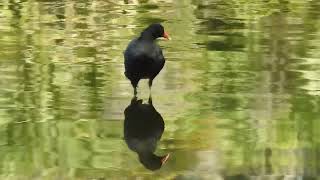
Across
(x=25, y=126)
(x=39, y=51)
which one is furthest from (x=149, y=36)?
(x=39, y=51)

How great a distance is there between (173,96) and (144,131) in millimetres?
1528

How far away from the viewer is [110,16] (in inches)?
613

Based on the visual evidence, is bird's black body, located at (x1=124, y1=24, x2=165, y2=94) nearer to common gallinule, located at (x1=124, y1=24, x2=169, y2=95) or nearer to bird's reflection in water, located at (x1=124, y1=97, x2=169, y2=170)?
common gallinule, located at (x1=124, y1=24, x2=169, y2=95)

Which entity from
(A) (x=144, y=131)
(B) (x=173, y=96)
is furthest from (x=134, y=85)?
(A) (x=144, y=131)

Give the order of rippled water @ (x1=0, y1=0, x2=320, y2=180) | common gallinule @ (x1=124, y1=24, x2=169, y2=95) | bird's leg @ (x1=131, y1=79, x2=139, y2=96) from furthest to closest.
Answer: bird's leg @ (x1=131, y1=79, x2=139, y2=96), common gallinule @ (x1=124, y1=24, x2=169, y2=95), rippled water @ (x1=0, y1=0, x2=320, y2=180)

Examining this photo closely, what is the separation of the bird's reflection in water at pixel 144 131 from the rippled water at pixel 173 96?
0.13 feet

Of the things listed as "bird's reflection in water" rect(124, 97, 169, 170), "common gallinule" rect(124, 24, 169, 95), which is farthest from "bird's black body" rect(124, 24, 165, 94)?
"bird's reflection in water" rect(124, 97, 169, 170)

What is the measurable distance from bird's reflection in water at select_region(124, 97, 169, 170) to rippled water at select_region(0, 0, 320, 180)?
0.13ft

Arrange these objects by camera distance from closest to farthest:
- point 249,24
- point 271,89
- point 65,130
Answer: point 65,130
point 271,89
point 249,24

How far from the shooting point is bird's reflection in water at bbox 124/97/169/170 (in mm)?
7336

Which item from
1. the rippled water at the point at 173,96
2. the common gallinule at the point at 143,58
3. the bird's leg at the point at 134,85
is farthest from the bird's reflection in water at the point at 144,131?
the common gallinule at the point at 143,58

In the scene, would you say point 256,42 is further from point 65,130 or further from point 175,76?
point 65,130

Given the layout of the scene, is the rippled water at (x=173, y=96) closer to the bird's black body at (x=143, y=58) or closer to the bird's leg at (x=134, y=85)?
the bird's leg at (x=134, y=85)

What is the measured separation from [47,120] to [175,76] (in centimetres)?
248
